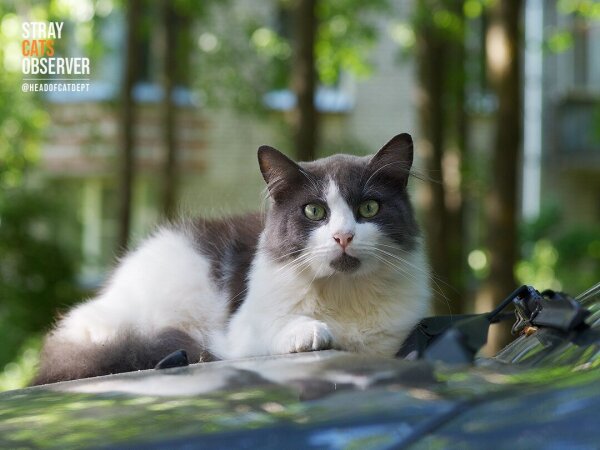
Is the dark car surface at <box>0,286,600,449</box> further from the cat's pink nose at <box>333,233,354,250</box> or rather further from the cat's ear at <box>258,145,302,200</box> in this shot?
the cat's ear at <box>258,145,302,200</box>

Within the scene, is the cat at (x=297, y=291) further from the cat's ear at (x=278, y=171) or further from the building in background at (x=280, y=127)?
the building in background at (x=280, y=127)

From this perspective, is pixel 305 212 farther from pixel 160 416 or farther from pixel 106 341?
pixel 160 416

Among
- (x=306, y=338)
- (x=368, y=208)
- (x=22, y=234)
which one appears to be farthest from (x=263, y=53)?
(x=306, y=338)

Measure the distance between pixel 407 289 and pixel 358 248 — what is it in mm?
337

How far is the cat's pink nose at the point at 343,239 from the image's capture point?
276 centimetres

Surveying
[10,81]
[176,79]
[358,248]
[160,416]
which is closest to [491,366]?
[160,416]

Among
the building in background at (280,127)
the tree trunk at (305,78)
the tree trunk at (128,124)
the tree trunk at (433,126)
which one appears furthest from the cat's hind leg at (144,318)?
the building in background at (280,127)

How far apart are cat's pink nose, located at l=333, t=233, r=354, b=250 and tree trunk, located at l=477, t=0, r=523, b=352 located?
16.7ft

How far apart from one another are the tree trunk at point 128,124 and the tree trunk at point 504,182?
16.5 ft

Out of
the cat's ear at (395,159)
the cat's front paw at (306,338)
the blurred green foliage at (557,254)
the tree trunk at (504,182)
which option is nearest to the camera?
the cat's front paw at (306,338)

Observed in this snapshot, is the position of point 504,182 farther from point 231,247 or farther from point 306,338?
point 306,338

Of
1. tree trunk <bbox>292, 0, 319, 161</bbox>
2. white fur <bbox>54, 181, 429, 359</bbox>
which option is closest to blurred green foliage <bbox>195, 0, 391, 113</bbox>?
tree trunk <bbox>292, 0, 319, 161</bbox>

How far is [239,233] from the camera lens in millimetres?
3461

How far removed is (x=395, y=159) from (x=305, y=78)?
5655 mm
